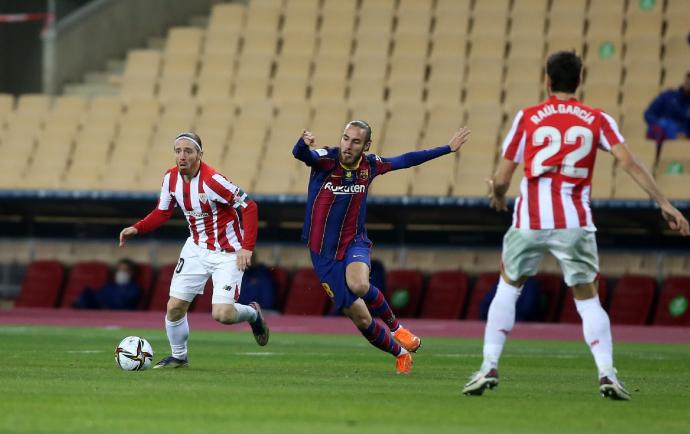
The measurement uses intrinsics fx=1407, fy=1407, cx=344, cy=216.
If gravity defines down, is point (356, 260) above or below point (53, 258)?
above

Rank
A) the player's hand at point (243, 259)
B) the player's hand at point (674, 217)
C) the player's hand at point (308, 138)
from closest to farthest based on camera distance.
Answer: the player's hand at point (674, 217) < the player's hand at point (308, 138) < the player's hand at point (243, 259)

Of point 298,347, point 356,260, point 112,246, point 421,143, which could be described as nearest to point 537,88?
point 421,143

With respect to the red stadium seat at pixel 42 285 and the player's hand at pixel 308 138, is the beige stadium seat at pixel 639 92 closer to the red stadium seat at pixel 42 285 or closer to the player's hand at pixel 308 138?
the red stadium seat at pixel 42 285

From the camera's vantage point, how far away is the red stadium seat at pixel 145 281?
75.0 ft

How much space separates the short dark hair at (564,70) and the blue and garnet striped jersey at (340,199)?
3011mm

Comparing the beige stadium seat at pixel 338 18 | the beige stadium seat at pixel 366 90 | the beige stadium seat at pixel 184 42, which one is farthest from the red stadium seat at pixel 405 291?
the beige stadium seat at pixel 184 42

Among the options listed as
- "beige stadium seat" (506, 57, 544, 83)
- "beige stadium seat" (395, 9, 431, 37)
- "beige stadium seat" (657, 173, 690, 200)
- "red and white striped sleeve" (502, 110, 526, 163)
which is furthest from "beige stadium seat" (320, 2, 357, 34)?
"red and white striped sleeve" (502, 110, 526, 163)

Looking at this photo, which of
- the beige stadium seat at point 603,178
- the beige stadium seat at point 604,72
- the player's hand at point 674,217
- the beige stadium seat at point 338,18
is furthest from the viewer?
the beige stadium seat at point 338,18

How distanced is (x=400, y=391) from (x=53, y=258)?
16.0 metres

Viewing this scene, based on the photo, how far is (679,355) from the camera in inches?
573

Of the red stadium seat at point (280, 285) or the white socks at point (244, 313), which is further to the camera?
the red stadium seat at point (280, 285)

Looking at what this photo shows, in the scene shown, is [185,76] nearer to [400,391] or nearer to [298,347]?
[298,347]

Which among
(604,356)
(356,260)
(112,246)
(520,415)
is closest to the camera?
(520,415)

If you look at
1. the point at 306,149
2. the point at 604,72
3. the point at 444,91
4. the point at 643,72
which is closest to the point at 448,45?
the point at 444,91
